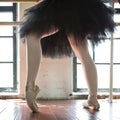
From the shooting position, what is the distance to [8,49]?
2.60 metres

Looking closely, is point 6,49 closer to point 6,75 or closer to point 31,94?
point 6,75

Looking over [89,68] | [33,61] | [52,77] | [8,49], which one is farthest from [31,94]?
[8,49]

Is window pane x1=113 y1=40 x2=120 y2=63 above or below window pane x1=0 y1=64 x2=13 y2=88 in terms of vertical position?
above

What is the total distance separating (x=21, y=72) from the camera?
235 cm

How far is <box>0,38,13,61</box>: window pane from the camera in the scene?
8.50 feet

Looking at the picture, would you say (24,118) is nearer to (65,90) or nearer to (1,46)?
(65,90)

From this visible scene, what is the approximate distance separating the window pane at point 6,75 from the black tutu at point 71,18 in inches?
43.7

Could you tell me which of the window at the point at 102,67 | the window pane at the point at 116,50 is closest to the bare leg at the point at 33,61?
the window at the point at 102,67

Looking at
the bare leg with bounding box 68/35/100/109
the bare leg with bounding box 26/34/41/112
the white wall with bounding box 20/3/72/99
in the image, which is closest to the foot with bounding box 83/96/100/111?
the bare leg with bounding box 68/35/100/109

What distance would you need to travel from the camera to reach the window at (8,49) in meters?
2.57

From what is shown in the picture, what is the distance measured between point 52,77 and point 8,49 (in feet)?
1.59

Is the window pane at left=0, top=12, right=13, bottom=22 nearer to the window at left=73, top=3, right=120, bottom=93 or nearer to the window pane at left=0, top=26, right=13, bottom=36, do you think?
the window pane at left=0, top=26, right=13, bottom=36

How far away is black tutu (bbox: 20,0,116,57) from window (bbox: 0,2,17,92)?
3.45 feet

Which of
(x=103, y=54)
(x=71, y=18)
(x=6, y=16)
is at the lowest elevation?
(x=103, y=54)
